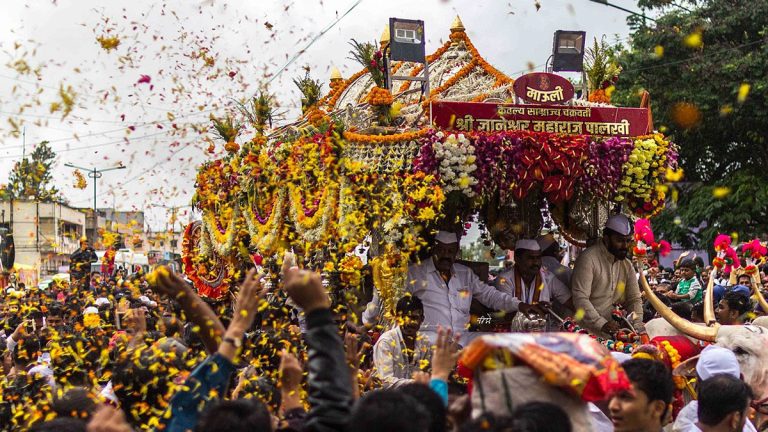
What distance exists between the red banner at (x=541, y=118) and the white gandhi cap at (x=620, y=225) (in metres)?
0.77

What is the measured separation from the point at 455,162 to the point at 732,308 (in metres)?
2.47

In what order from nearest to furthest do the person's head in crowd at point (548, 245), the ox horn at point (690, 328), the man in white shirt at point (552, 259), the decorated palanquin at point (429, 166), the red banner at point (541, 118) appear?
the ox horn at point (690, 328), the decorated palanquin at point (429, 166), the red banner at point (541, 118), the man in white shirt at point (552, 259), the person's head in crowd at point (548, 245)

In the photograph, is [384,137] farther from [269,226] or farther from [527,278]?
[527,278]

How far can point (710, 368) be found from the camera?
217 inches

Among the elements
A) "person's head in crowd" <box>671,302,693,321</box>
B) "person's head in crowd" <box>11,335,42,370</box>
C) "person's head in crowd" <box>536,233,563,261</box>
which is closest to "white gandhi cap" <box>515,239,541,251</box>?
"person's head in crowd" <box>536,233,563,261</box>

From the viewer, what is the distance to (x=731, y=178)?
74.2 feet

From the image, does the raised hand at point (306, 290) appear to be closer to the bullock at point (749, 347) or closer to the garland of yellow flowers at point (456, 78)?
the bullock at point (749, 347)

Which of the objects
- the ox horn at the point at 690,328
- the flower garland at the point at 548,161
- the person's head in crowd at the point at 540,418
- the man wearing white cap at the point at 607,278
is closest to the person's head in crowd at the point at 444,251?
the flower garland at the point at 548,161

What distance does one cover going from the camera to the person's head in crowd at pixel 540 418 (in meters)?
3.17

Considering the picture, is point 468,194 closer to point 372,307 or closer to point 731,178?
point 372,307

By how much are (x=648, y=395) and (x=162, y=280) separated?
7.08ft

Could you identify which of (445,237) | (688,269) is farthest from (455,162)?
(688,269)

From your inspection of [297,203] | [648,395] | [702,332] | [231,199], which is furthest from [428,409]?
[231,199]

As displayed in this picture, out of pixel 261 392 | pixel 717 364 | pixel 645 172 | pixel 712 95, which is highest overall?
pixel 712 95
